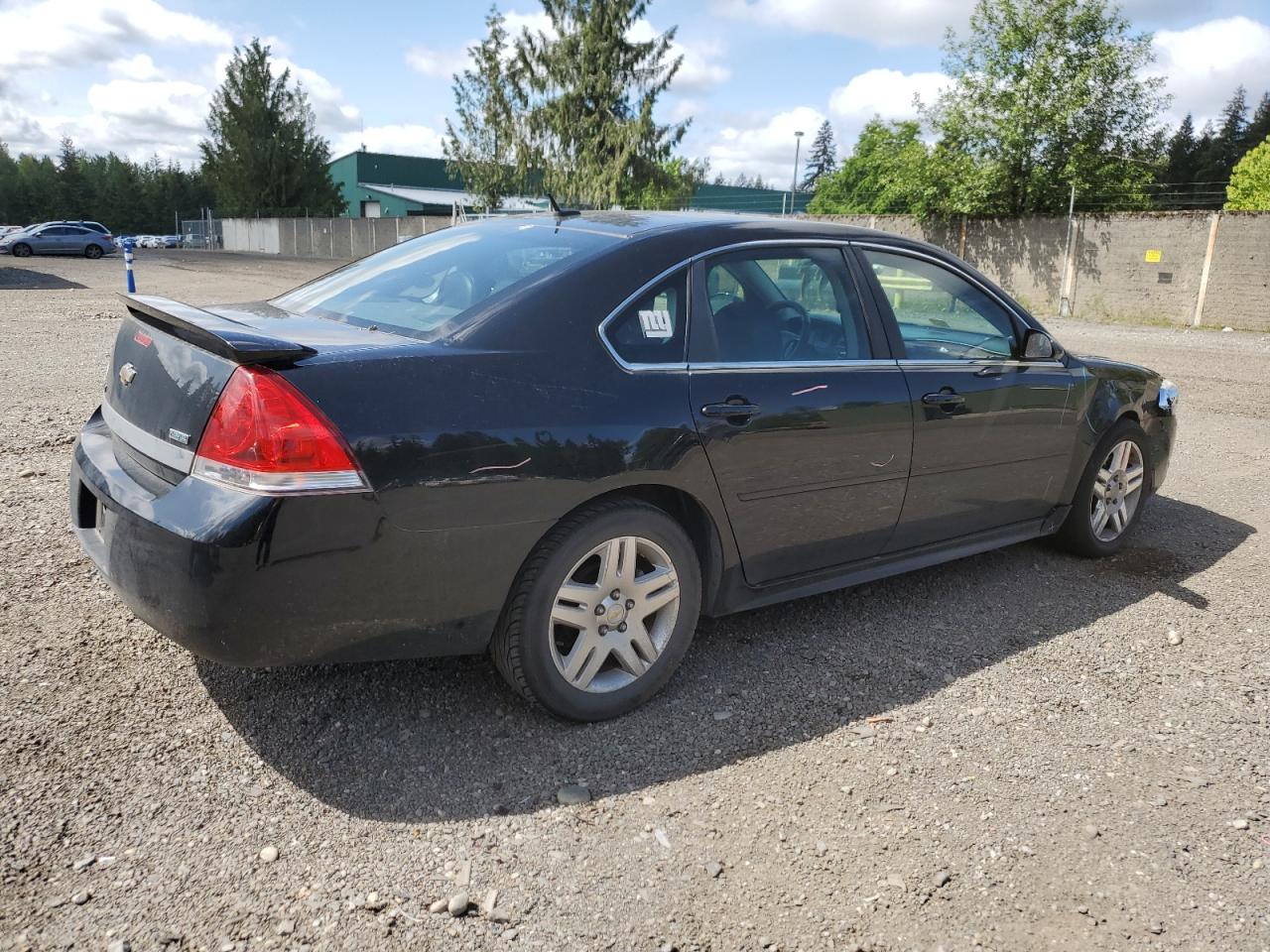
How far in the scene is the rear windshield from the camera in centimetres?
311

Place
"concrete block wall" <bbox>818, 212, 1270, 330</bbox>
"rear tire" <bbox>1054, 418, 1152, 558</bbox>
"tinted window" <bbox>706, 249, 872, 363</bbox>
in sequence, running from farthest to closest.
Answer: "concrete block wall" <bbox>818, 212, 1270, 330</bbox> < "rear tire" <bbox>1054, 418, 1152, 558</bbox> < "tinted window" <bbox>706, 249, 872, 363</bbox>

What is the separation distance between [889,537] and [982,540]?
68 centimetres

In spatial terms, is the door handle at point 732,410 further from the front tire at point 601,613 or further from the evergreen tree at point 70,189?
the evergreen tree at point 70,189

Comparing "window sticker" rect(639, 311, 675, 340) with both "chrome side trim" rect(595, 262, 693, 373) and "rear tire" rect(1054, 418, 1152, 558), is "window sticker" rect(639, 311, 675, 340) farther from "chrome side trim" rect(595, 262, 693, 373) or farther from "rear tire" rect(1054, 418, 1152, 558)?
"rear tire" rect(1054, 418, 1152, 558)

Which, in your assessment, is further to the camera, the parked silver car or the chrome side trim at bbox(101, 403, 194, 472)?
the parked silver car

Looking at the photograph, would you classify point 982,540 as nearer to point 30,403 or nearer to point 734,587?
point 734,587

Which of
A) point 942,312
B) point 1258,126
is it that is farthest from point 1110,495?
point 1258,126

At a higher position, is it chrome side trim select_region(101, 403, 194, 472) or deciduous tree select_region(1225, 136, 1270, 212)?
deciduous tree select_region(1225, 136, 1270, 212)

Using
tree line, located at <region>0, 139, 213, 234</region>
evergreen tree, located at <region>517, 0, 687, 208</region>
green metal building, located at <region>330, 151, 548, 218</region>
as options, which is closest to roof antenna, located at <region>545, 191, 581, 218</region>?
evergreen tree, located at <region>517, 0, 687, 208</region>

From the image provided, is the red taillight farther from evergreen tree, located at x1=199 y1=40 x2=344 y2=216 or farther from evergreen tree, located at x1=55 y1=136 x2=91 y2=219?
evergreen tree, located at x1=55 y1=136 x2=91 y2=219

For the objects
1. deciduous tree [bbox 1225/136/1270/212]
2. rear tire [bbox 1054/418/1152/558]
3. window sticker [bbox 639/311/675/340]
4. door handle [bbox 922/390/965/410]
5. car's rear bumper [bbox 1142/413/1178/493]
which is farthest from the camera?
deciduous tree [bbox 1225/136/1270/212]

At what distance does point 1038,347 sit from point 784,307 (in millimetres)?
1415

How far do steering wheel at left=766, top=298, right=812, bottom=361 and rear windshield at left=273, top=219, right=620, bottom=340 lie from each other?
0.69 meters

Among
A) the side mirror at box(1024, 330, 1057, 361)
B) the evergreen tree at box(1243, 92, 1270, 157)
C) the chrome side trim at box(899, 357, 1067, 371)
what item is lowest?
the chrome side trim at box(899, 357, 1067, 371)
